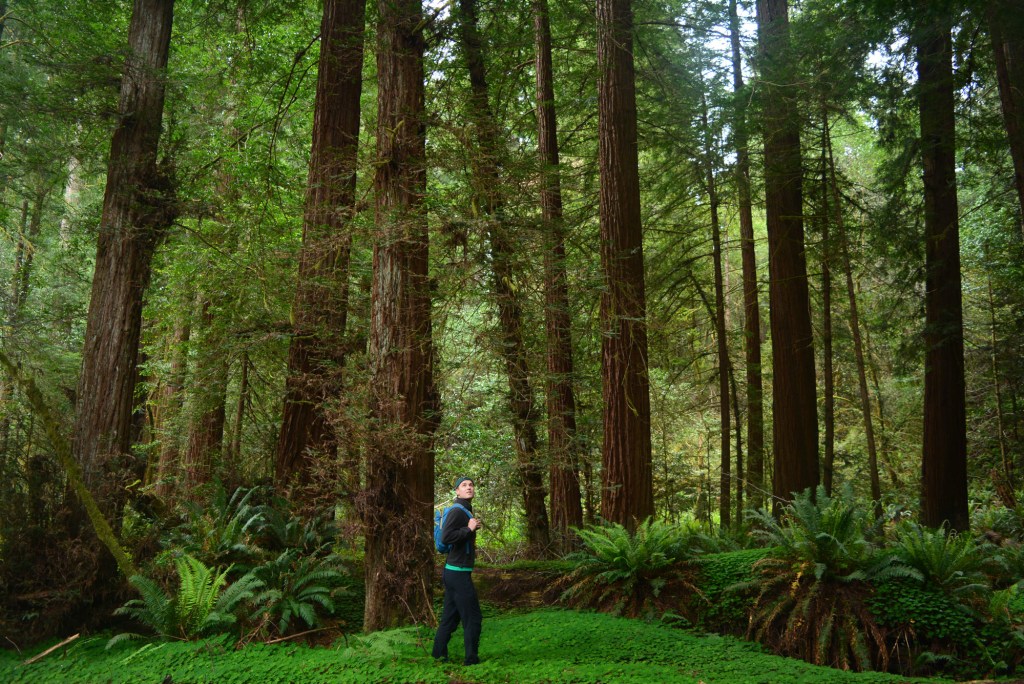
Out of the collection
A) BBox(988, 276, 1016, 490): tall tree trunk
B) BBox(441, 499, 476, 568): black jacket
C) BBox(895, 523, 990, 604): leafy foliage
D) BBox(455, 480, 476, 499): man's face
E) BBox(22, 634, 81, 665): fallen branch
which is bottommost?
BBox(22, 634, 81, 665): fallen branch

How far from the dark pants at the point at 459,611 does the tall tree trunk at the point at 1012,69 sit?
26.4 feet

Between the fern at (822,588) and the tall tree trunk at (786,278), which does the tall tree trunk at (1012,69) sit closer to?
the tall tree trunk at (786,278)

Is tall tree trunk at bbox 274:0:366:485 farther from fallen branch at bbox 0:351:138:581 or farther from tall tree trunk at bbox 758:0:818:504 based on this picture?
tall tree trunk at bbox 758:0:818:504

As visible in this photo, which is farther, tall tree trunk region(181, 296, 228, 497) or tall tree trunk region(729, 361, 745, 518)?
tall tree trunk region(729, 361, 745, 518)

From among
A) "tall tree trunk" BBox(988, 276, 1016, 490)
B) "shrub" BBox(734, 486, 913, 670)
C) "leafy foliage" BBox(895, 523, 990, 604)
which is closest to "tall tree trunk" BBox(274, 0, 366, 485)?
"shrub" BBox(734, 486, 913, 670)

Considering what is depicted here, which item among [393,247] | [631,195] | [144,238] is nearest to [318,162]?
[144,238]

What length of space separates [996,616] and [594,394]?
20.8 feet

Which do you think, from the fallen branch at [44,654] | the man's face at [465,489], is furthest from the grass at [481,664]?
the man's face at [465,489]

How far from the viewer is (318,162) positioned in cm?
922

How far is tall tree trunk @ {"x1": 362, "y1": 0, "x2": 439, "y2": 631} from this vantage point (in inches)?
255

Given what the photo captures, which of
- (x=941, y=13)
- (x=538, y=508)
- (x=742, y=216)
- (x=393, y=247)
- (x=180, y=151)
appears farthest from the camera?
(x=742, y=216)

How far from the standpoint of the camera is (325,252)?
24.6ft

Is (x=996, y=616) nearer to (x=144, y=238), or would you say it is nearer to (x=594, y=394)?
(x=594, y=394)

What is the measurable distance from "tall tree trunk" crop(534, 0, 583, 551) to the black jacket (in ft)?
6.13
